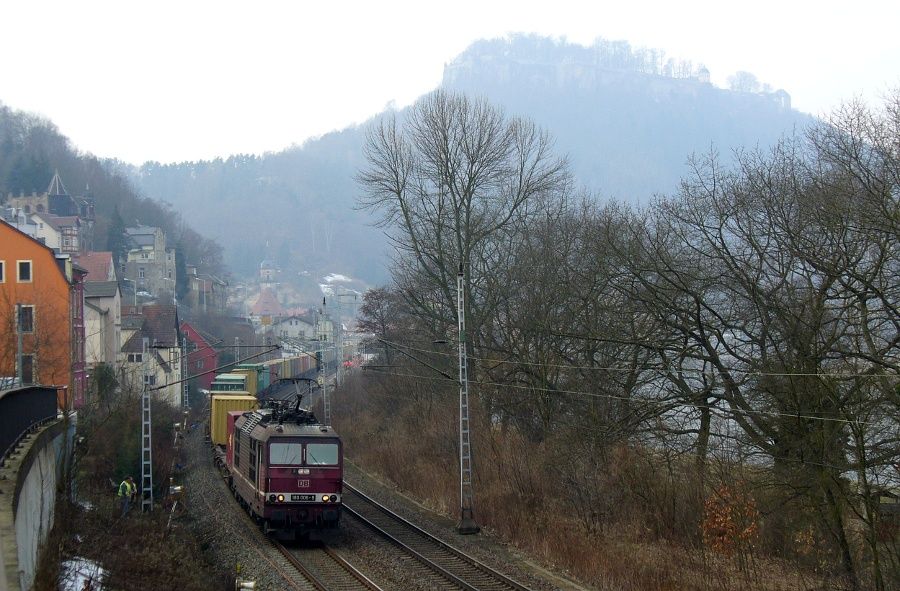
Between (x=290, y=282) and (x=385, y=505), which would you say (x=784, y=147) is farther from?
(x=290, y=282)

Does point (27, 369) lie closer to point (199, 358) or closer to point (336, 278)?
point (199, 358)

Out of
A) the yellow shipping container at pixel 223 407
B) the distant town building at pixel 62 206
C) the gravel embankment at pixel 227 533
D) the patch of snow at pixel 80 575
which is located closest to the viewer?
the patch of snow at pixel 80 575

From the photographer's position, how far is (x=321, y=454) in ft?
66.4

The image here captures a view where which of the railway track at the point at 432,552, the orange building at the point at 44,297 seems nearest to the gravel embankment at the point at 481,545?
the railway track at the point at 432,552

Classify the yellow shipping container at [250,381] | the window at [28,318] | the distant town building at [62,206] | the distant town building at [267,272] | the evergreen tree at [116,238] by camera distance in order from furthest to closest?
the distant town building at [267,272]
the evergreen tree at [116,238]
the distant town building at [62,206]
the yellow shipping container at [250,381]
the window at [28,318]

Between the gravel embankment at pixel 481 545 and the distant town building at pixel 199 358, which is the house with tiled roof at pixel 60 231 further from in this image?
the gravel embankment at pixel 481 545

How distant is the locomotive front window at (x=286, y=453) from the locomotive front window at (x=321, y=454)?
0.20 metres

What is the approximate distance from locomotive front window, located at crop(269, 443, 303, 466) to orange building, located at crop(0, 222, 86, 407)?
22034 mm

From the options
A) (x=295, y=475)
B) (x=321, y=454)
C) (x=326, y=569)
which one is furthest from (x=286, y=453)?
(x=326, y=569)

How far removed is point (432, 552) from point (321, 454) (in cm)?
342

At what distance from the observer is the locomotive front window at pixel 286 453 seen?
1994cm

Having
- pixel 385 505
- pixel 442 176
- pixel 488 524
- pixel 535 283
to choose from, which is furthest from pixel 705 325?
pixel 442 176

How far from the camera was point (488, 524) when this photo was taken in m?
22.1

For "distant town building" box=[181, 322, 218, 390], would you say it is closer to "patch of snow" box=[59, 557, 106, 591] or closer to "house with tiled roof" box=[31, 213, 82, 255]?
"house with tiled roof" box=[31, 213, 82, 255]
